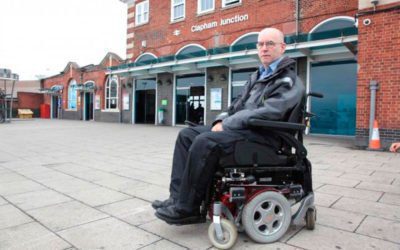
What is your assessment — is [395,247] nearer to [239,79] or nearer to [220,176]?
[220,176]

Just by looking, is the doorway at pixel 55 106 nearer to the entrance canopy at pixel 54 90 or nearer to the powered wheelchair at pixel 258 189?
the entrance canopy at pixel 54 90

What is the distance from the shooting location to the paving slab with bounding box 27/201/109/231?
2888 mm

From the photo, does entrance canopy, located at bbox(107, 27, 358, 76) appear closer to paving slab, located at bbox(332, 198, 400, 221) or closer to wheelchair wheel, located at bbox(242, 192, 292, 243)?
paving slab, located at bbox(332, 198, 400, 221)

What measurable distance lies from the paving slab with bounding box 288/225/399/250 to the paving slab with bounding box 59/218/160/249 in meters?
1.15

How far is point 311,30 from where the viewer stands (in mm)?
12711

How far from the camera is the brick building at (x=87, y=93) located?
72.8 feet

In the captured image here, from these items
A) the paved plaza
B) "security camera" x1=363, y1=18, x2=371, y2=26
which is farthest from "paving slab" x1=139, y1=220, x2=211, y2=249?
"security camera" x1=363, y1=18, x2=371, y2=26

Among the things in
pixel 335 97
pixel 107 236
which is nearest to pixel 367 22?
pixel 335 97

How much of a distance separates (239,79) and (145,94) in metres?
7.45

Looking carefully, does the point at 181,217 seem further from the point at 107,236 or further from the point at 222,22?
the point at 222,22

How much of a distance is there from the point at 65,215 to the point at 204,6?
607 inches

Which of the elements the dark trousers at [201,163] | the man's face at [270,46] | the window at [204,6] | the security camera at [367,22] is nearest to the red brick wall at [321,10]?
the security camera at [367,22]

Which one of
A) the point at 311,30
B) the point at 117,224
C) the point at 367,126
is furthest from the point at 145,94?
the point at 117,224

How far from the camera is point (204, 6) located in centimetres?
1677
